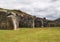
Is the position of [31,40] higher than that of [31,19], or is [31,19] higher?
[31,19]

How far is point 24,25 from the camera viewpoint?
39656 millimetres

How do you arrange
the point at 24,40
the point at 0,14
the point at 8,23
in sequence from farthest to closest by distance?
the point at 0,14 < the point at 8,23 < the point at 24,40

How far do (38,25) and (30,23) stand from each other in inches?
136

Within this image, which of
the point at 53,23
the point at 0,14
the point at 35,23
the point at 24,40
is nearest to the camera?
the point at 24,40

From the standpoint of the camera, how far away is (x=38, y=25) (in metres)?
41.5

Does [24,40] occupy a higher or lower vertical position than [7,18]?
lower

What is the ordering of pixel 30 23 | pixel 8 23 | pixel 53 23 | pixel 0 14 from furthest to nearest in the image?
pixel 53 23
pixel 30 23
pixel 0 14
pixel 8 23

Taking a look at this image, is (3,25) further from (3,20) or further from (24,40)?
(24,40)

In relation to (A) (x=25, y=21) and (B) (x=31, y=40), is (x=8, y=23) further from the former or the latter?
(B) (x=31, y=40)

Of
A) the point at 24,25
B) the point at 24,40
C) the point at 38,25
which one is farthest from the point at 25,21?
the point at 24,40

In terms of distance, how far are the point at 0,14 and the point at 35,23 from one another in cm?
957

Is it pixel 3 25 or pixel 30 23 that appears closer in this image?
pixel 3 25

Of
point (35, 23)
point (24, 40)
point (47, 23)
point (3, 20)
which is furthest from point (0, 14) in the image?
point (24, 40)

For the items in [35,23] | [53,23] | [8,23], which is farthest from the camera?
[53,23]
